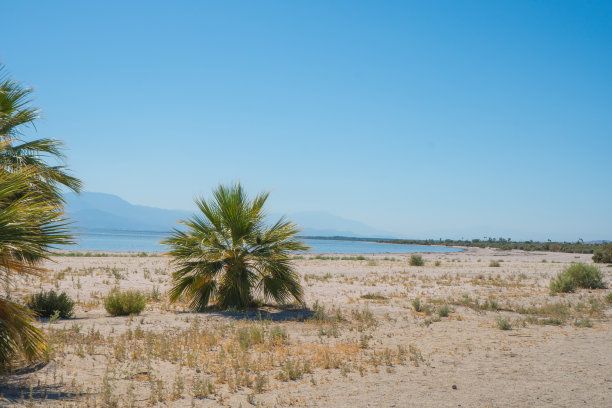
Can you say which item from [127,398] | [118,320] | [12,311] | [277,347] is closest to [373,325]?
[277,347]

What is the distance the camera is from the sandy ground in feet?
19.1

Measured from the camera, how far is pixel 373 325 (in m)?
11.0

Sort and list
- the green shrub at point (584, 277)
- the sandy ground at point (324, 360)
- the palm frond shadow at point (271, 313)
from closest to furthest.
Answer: the sandy ground at point (324, 360), the palm frond shadow at point (271, 313), the green shrub at point (584, 277)

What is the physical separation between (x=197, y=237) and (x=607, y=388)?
9493 millimetres

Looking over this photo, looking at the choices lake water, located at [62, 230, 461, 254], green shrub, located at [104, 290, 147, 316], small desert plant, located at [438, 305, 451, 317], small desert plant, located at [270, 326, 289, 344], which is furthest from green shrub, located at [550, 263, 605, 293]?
green shrub, located at [104, 290, 147, 316]

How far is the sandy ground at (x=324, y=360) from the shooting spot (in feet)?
19.1

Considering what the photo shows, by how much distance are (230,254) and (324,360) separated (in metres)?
5.40

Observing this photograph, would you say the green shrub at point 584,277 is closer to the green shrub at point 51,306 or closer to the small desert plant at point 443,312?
the small desert plant at point 443,312

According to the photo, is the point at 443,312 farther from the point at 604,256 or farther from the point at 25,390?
the point at 604,256

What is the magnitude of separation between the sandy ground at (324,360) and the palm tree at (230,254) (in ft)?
2.35

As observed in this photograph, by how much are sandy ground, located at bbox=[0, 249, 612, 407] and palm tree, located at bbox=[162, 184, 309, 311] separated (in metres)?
0.72

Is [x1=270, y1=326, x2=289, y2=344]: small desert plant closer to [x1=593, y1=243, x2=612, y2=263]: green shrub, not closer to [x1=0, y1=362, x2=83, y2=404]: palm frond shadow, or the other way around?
[x1=0, y1=362, x2=83, y2=404]: palm frond shadow

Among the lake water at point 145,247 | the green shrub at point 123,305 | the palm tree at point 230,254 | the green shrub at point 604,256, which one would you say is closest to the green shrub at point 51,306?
the green shrub at point 123,305

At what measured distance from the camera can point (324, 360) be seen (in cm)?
753
